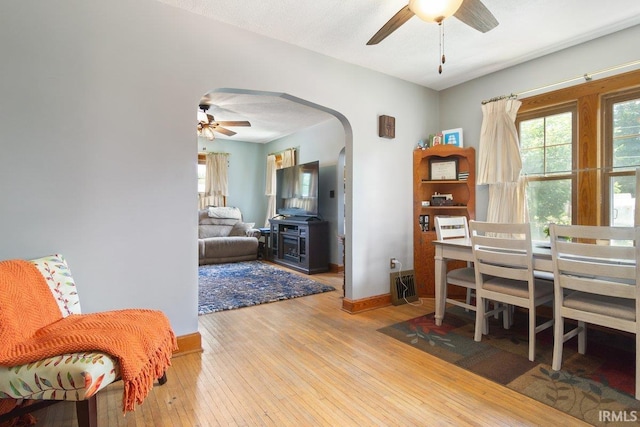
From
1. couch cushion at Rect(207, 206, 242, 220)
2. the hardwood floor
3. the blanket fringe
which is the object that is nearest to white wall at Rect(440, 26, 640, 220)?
the hardwood floor

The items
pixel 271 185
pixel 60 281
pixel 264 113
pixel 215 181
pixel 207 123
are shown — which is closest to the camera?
pixel 60 281

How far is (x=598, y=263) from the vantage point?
192cm

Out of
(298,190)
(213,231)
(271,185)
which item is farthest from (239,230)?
(298,190)

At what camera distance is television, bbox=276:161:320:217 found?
18.0 feet

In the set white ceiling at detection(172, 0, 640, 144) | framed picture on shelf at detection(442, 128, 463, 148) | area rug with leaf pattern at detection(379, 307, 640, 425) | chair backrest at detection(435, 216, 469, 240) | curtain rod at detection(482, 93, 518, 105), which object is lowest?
area rug with leaf pattern at detection(379, 307, 640, 425)

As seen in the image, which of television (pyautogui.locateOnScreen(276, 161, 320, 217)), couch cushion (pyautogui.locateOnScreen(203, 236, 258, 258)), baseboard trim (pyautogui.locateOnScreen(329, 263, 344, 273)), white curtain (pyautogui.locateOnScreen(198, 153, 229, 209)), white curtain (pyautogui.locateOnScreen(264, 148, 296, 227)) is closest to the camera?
baseboard trim (pyautogui.locateOnScreen(329, 263, 344, 273))

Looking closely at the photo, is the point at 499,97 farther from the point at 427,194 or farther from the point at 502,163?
the point at 427,194

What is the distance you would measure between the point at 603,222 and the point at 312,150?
4.31 metres

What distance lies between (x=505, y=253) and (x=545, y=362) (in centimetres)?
76

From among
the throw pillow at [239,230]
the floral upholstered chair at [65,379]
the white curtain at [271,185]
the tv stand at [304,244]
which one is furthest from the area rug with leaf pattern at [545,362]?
the white curtain at [271,185]

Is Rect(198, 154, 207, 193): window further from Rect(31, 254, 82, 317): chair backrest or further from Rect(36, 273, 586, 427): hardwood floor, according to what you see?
Rect(31, 254, 82, 317): chair backrest

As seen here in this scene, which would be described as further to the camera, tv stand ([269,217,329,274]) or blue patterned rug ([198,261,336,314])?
tv stand ([269,217,329,274])

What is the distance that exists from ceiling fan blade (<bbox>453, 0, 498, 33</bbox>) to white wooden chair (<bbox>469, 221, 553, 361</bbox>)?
1340 millimetres

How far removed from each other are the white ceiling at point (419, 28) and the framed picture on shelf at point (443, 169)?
1.02m
